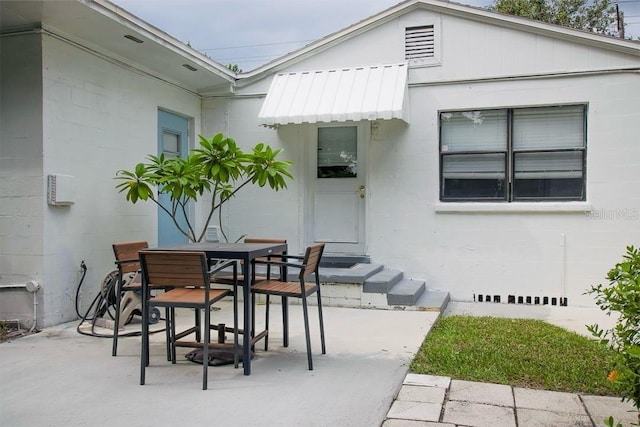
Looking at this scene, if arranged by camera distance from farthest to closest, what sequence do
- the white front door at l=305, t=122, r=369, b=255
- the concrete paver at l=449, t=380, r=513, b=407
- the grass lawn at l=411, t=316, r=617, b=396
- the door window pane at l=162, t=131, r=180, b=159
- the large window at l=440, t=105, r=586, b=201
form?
the white front door at l=305, t=122, r=369, b=255 → the door window pane at l=162, t=131, r=180, b=159 → the large window at l=440, t=105, r=586, b=201 → the grass lawn at l=411, t=316, r=617, b=396 → the concrete paver at l=449, t=380, r=513, b=407

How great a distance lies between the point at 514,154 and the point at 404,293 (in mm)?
2544

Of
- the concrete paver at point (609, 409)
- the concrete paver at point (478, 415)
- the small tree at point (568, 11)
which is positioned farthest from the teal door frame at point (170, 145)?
the small tree at point (568, 11)

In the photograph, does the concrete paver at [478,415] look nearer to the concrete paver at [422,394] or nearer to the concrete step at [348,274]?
the concrete paver at [422,394]

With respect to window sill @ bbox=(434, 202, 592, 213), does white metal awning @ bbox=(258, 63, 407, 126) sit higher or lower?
higher

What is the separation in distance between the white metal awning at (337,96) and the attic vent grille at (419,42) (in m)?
0.30

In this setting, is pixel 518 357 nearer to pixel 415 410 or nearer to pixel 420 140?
pixel 415 410

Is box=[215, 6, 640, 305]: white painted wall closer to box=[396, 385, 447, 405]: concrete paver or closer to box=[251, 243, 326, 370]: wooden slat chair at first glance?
box=[251, 243, 326, 370]: wooden slat chair

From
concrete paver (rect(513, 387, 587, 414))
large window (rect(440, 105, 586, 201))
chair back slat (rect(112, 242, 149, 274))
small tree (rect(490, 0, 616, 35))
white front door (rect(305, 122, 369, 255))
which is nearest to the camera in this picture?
concrete paver (rect(513, 387, 587, 414))

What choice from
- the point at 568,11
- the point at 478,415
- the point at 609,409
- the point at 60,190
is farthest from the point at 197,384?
the point at 568,11

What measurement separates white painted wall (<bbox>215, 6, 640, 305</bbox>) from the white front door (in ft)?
0.64

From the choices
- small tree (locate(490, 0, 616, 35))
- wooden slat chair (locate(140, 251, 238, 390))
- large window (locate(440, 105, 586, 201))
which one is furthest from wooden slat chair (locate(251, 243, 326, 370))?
small tree (locate(490, 0, 616, 35))

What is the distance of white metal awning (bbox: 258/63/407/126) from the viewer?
273 inches

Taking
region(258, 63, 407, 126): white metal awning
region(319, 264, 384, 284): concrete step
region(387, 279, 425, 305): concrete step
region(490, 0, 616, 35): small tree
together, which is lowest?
region(387, 279, 425, 305): concrete step

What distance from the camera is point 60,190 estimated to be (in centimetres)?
551
